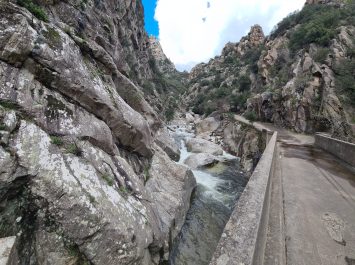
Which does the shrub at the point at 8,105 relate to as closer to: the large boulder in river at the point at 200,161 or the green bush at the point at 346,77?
the large boulder in river at the point at 200,161

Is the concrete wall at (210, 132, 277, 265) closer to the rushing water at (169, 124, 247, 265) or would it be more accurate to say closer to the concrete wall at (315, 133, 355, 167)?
the rushing water at (169, 124, 247, 265)

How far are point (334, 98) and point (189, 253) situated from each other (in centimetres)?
1879

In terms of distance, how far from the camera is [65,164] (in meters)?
4.62

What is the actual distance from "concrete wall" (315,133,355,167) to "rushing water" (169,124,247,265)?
5455mm

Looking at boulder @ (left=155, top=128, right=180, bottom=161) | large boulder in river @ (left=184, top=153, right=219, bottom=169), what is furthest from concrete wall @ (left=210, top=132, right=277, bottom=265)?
large boulder in river @ (left=184, top=153, right=219, bottom=169)

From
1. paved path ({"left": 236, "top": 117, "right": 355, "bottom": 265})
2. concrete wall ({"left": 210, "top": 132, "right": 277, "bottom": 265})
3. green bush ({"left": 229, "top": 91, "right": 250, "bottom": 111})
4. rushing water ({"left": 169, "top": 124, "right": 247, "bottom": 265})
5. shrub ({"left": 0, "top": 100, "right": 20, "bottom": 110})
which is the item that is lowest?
rushing water ({"left": 169, "top": 124, "right": 247, "bottom": 265})

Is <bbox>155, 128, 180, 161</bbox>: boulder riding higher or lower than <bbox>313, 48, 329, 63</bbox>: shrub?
lower

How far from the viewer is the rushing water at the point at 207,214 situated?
23.1 feet

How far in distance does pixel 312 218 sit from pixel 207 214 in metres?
5.53

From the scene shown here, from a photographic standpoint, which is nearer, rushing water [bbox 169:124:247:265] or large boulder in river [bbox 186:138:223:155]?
rushing water [bbox 169:124:247:265]

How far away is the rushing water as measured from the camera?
23.1ft

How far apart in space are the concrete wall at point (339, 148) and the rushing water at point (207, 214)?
17.9 feet

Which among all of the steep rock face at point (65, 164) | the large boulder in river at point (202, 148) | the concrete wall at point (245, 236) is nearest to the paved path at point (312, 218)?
the concrete wall at point (245, 236)

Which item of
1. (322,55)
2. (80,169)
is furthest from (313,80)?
(80,169)
